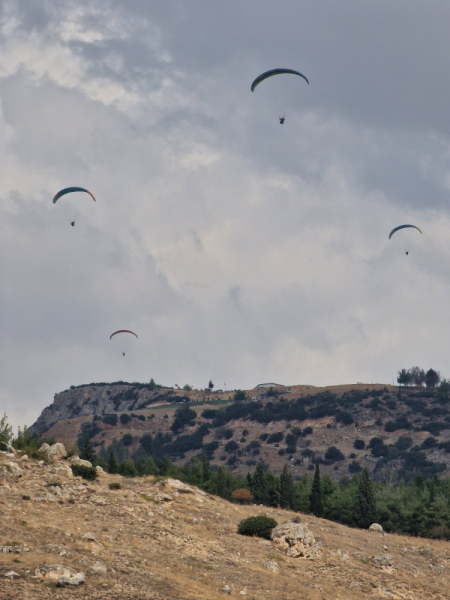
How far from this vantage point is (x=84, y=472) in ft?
169

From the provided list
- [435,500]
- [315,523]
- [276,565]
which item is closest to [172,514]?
[276,565]

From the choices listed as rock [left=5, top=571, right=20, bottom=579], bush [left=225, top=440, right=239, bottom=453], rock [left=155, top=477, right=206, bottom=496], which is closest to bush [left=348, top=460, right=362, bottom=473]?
bush [left=225, top=440, right=239, bottom=453]

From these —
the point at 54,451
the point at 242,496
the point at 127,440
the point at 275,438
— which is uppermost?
the point at 275,438

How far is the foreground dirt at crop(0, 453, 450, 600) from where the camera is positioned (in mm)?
33625

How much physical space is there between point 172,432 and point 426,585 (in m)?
156

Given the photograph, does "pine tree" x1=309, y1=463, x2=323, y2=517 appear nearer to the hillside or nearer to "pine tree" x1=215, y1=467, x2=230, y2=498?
"pine tree" x1=215, y1=467, x2=230, y2=498

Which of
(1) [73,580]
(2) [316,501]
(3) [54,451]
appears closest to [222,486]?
(2) [316,501]

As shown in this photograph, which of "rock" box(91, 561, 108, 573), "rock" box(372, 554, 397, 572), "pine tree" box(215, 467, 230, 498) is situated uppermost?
"pine tree" box(215, 467, 230, 498)

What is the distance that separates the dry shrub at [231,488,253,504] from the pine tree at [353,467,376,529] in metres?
12.0

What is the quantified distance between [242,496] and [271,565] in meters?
37.6

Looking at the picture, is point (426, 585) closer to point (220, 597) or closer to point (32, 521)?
point (220, 597)

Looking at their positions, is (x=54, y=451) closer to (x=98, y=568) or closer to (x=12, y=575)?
(x=98, y=568)

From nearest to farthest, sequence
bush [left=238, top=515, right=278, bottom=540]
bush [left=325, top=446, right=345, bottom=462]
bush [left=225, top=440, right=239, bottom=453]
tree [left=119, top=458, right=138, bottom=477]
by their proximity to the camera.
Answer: bush [left=238, top=515, right=278, bottom=540]
tree [left=119, top=458, right=138, bottom=477]
bush [left=325, top=446, right=345, bottom=462]
bush [left=225, top=440, right=239, bottom=453]

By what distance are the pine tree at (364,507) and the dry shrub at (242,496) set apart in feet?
39.5
